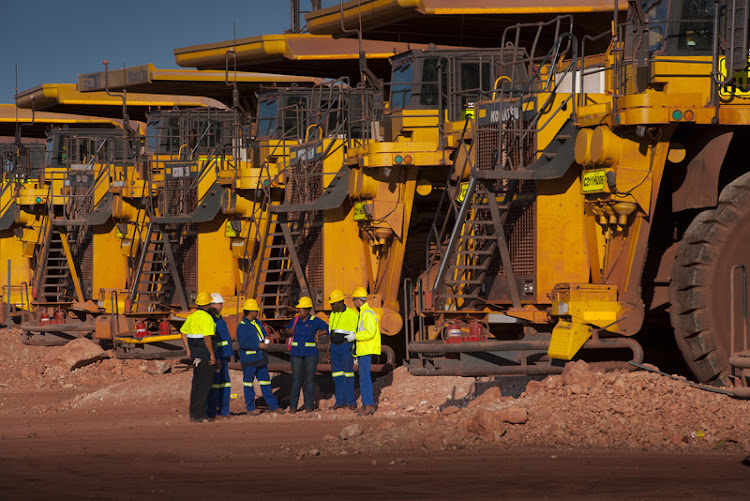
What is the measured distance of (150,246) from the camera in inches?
742

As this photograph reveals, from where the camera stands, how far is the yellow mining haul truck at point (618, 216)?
994 centimetres

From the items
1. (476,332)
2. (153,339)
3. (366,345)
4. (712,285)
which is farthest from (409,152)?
(153,339)

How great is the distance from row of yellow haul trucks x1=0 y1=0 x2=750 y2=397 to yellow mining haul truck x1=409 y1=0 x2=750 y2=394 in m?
0.02

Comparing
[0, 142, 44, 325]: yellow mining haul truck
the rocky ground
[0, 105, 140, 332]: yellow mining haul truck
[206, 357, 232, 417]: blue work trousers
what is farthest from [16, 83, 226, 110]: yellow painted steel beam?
the rocky ground

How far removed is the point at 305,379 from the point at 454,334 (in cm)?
227

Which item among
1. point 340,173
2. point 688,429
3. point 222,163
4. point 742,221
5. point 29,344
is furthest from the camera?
point 29,344

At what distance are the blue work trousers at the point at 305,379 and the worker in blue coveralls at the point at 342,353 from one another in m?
0.24

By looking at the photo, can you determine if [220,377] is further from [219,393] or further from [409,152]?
[409,152]

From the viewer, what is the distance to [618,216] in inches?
412

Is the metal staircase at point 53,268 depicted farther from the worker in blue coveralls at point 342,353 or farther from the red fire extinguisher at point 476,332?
the red fire extinguisher at point 476,332

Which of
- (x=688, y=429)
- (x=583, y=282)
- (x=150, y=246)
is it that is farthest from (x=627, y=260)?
(x=150, y=246)

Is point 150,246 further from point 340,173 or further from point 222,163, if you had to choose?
point 340,173

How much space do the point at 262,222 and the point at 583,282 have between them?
6.49m

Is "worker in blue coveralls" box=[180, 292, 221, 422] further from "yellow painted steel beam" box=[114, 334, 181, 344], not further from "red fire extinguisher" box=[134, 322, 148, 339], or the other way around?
"red fire extinguisher" box=[134, 322, 148, 339]
